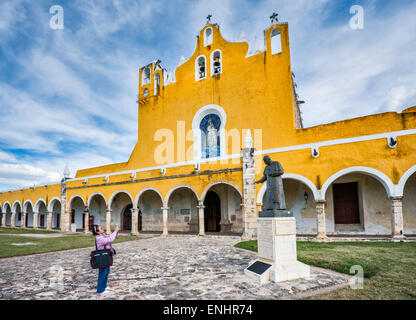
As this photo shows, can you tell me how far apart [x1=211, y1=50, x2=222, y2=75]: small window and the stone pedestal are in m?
12.1

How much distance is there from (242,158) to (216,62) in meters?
6.89

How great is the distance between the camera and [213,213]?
591 inches

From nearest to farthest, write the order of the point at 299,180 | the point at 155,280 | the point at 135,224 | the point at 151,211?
the point at 155,280 < the point at 299,180 < the point at 135,224 < the point at 151,211

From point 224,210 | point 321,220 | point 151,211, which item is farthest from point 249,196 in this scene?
point 151,211

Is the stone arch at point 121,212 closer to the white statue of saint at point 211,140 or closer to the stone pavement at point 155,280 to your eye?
the white statue of saint at point 211,140

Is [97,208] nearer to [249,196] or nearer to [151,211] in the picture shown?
[151,211]

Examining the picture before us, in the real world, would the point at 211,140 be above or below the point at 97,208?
above

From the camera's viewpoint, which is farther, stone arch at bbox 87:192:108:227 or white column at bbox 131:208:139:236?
stone arch at bbox 87:192:108:227

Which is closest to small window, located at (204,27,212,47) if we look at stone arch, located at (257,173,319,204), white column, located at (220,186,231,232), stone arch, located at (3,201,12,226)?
white column, located at (220,186,231,232)

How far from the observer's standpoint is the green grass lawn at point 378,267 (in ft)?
12.8

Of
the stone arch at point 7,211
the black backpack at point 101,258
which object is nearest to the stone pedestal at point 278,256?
the black backpack at point 101,258

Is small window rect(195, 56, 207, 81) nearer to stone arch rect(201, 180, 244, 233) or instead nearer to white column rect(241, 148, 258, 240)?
white column rect(241, 148, 258, 240)

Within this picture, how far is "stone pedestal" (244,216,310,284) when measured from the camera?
4.60 m
